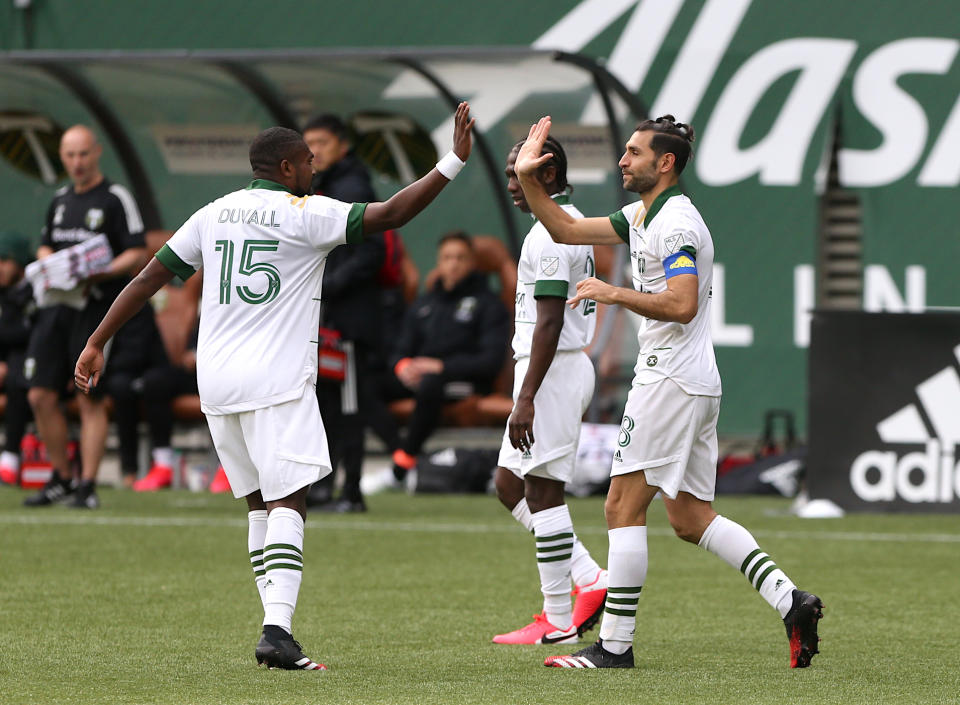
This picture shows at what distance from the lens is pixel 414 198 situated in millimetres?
5621

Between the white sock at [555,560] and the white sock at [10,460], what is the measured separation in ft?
25.6

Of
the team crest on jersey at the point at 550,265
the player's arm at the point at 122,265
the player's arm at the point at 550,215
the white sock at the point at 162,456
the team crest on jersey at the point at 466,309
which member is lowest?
the white sock at the point at 162,456

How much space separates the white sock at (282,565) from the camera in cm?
558

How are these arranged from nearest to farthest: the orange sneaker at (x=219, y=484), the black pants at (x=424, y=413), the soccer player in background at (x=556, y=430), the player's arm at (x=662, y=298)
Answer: the player's arm at (x=662, y=298), the soccer player in background at (x=556, y=430), the black pants at (x=424, y=413), the orange sneaker at (x=219, y=484)

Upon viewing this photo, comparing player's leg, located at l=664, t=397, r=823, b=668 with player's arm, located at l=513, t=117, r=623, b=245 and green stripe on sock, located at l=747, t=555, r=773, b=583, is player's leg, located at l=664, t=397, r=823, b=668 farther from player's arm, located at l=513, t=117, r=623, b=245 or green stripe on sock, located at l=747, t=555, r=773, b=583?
player's arm, located at l=513, t=117, r=623, b=245

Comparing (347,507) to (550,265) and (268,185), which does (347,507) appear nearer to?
(550,265)

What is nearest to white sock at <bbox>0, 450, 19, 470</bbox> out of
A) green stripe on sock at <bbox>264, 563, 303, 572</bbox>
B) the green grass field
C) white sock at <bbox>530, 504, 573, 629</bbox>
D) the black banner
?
the green grass field

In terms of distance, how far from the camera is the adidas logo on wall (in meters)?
11.1

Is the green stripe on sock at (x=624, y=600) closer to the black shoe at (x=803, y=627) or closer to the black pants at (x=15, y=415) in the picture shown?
the black shoe at (x=803, y=627)

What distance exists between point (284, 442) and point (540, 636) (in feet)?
4.42

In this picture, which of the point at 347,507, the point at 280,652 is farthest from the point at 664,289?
the point at 347,507

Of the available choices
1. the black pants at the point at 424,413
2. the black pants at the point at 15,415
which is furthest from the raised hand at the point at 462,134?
the black pants at the point at 15,415

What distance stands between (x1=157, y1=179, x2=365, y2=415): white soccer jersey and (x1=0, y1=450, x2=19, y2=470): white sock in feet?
26.1

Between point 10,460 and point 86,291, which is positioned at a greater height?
point 86,291
